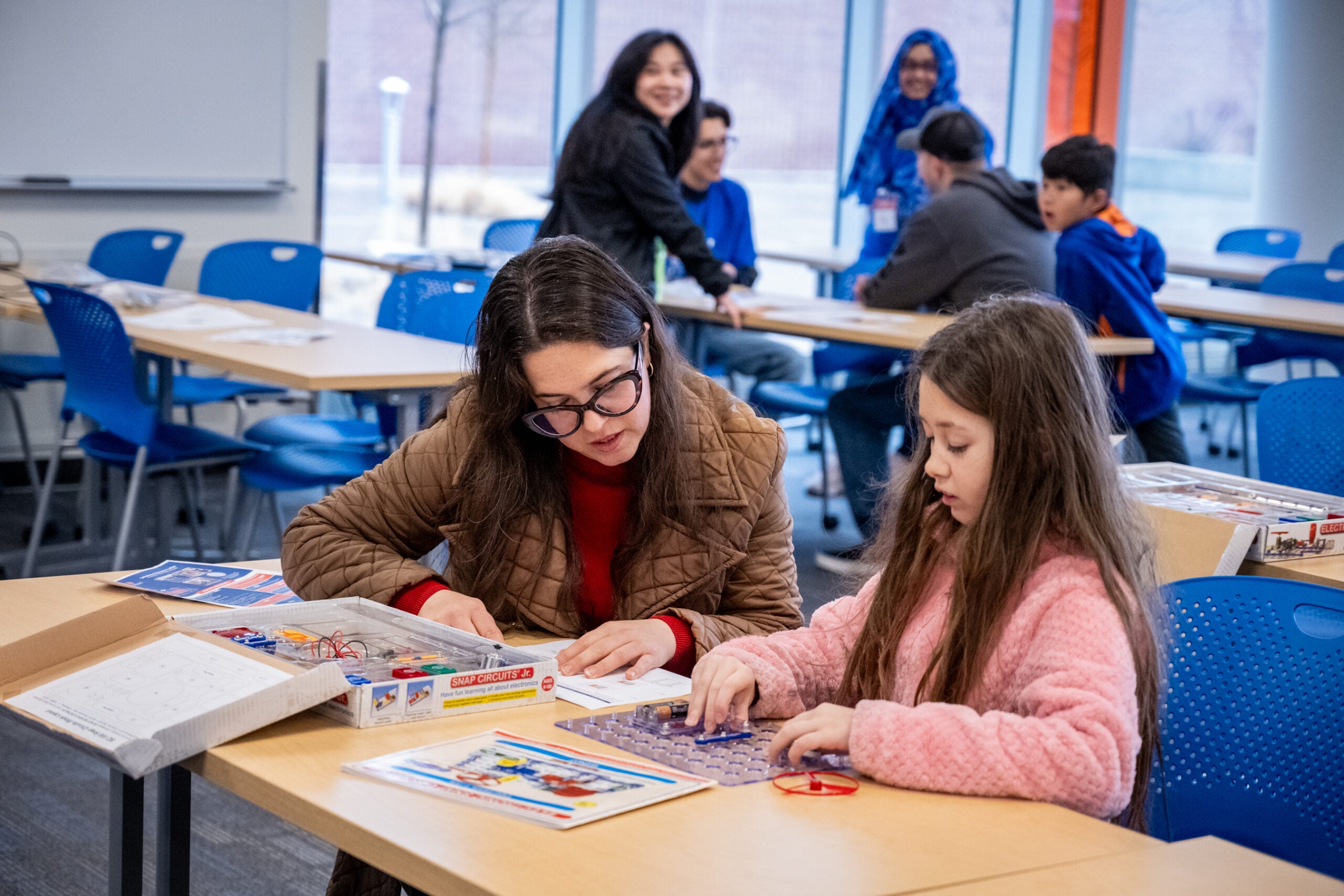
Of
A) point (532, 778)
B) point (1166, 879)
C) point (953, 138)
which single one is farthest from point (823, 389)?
point (1166, 879)

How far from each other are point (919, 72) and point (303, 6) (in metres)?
2.58

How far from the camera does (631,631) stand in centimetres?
165

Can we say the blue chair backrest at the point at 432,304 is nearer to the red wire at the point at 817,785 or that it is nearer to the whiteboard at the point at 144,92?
the whiteboard at the point at 144,92

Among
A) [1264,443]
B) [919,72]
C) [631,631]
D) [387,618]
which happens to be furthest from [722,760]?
[919,72]

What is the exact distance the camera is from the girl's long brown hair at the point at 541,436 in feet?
5.58

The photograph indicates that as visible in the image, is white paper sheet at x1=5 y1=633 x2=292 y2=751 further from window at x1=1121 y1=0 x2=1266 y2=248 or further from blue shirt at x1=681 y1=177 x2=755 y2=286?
window at x1=1121 y1=0 x2=1266 y2=248

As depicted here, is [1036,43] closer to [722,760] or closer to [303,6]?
[303,6]

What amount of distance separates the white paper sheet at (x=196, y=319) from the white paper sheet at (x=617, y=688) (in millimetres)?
2660

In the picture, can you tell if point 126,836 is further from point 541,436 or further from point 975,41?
point 975,41

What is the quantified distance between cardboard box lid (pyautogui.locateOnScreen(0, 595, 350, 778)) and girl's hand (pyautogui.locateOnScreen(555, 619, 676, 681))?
33 centimetres

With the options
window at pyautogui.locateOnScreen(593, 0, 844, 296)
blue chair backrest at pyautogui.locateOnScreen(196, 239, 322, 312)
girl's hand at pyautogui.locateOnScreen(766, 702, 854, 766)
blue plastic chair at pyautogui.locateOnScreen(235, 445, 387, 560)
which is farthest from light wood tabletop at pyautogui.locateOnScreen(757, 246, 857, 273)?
girl's hand at pyautogui.locateOnScreen(766, 702, 854, 766)

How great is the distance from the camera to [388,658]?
1.49 metres

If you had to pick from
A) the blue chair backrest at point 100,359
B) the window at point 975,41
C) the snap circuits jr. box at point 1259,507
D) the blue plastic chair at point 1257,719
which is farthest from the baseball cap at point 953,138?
the window at point 975,41

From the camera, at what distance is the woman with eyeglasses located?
1.68m
